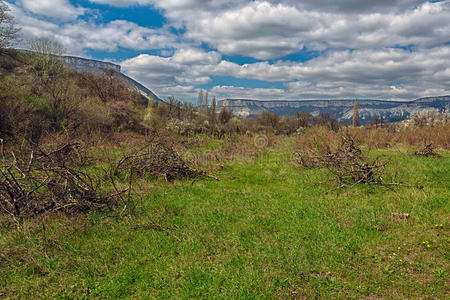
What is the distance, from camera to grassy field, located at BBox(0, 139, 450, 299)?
3.28 m

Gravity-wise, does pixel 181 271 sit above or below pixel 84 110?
below

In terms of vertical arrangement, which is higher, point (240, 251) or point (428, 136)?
point (428, 136)

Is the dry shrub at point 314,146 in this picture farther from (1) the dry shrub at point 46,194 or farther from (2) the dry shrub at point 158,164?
(1) the dry shrub at point 46,194

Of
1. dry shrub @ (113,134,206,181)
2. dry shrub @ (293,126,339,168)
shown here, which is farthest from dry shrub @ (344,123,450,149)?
dry shrub @ (113,134,206,181)

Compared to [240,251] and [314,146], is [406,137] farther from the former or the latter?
[240,251]

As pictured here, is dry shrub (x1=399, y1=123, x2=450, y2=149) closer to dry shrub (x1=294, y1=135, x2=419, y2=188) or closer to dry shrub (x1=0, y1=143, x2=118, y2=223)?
dry shrub (x1=294, y1=135, x2=419, y2=188)

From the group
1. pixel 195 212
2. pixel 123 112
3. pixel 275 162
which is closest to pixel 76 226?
pixel 195 212

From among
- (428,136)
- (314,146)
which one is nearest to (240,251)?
(314,146)

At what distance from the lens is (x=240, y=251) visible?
13.6 ft

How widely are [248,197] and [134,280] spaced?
13.0ft

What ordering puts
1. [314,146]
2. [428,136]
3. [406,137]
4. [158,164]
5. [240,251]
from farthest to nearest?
[406,137] → [428,136] → [314,146] → [158,164] → [240,251]

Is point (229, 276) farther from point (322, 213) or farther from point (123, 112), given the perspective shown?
point (123, 112)

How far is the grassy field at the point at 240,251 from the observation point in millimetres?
3283

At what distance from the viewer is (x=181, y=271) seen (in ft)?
11.9
